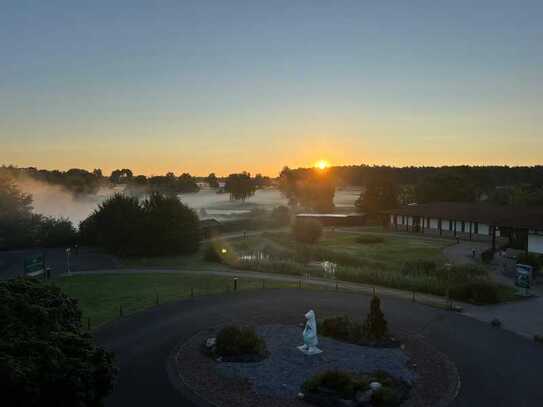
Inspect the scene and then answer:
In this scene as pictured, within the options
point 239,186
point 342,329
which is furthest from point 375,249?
point 239,186

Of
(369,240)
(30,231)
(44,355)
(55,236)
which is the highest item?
(44,355)

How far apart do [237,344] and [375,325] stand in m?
6.76

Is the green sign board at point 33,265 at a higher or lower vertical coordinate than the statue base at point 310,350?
higher

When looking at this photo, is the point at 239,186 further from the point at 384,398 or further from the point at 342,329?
the point at 384,398

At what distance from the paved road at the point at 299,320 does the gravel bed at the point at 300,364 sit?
252 cm

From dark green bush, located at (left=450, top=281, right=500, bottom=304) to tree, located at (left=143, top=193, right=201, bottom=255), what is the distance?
95.6 ft

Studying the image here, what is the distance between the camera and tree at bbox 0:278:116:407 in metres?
10.3

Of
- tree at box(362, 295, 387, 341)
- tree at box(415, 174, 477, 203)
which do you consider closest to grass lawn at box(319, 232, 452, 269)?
tree at box(362, 295, 387, 341)

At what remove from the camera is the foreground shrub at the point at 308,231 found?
5472cm

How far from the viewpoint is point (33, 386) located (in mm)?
10383

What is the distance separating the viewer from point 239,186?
160m

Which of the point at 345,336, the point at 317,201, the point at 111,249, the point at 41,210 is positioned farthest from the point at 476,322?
the point at 41,210

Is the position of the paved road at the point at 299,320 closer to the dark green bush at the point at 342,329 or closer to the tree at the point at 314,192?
the dark green bush at the point at 342,329

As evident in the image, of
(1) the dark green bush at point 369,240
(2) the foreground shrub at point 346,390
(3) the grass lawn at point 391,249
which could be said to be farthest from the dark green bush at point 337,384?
(1) the dark green bush at point 369,240
